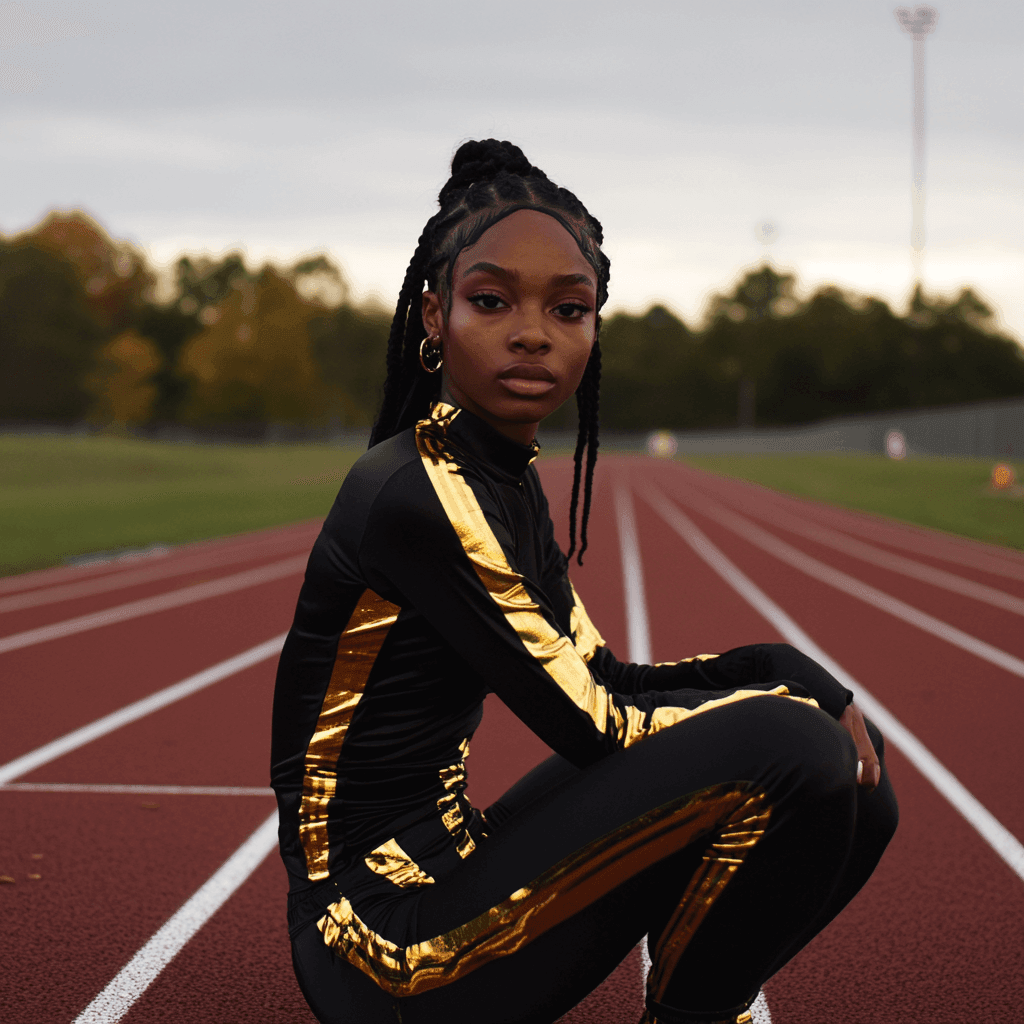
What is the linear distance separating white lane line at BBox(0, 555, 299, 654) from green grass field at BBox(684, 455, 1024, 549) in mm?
10070

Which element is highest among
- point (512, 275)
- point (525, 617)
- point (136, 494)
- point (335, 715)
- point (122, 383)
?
point (122, 383)

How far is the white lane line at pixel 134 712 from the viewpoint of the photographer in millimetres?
5291

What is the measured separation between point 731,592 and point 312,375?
73.0 meters

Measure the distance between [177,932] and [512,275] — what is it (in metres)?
2.48

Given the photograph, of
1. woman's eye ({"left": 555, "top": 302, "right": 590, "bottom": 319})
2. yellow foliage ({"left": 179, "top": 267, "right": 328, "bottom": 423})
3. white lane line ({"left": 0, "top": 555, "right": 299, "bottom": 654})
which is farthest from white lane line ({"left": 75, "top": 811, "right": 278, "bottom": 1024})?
yellow foliage ({"left": 179, "top": 267, "right": 328, "bottom": 423})

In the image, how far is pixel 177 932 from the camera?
3.47m

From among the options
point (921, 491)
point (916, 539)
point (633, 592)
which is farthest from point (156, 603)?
point (921, 491)

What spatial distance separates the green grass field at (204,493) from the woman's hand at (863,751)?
1220 centimetres

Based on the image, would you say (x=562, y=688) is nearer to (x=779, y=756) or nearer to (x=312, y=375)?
(x=779, y=756)

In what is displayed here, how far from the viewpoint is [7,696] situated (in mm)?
6625

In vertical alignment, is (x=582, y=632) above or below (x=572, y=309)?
below

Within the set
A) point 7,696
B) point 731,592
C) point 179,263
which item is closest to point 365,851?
point 7,696

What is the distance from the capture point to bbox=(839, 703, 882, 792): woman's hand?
2072mm

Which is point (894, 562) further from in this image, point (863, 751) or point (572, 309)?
point (572, 309)
